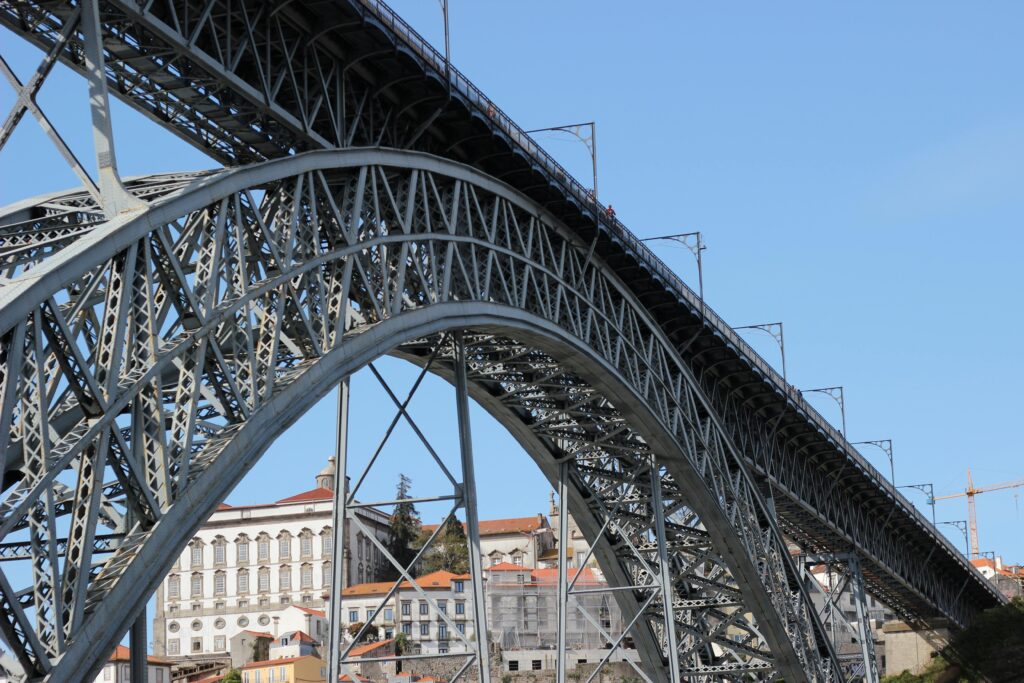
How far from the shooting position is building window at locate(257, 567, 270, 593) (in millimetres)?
115062

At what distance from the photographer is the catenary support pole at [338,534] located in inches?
1142

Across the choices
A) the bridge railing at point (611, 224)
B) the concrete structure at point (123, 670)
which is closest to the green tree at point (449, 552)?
the concrete structure at point (123, 670)

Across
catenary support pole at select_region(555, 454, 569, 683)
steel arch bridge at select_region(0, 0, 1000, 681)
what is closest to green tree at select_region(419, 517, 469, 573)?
steel arch bridge at select_region(0, 0, 1000, 681)

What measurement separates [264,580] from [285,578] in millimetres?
1776

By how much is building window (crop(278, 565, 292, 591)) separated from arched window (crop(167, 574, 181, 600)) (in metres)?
8.33

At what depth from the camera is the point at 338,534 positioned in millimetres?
30812

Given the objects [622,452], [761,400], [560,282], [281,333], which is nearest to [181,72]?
[281,333]

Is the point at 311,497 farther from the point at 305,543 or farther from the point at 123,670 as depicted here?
the point at 123,670

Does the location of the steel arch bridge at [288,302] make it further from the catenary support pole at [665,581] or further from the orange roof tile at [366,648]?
the orange roof tile at [366,648]

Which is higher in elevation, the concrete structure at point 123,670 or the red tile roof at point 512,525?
the red tile roof at point 512,525

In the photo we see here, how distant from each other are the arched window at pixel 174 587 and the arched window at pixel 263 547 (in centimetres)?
667

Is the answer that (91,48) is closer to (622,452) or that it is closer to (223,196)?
(223,196)

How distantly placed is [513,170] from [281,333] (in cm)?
1121

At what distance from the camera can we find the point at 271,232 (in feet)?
77.7
